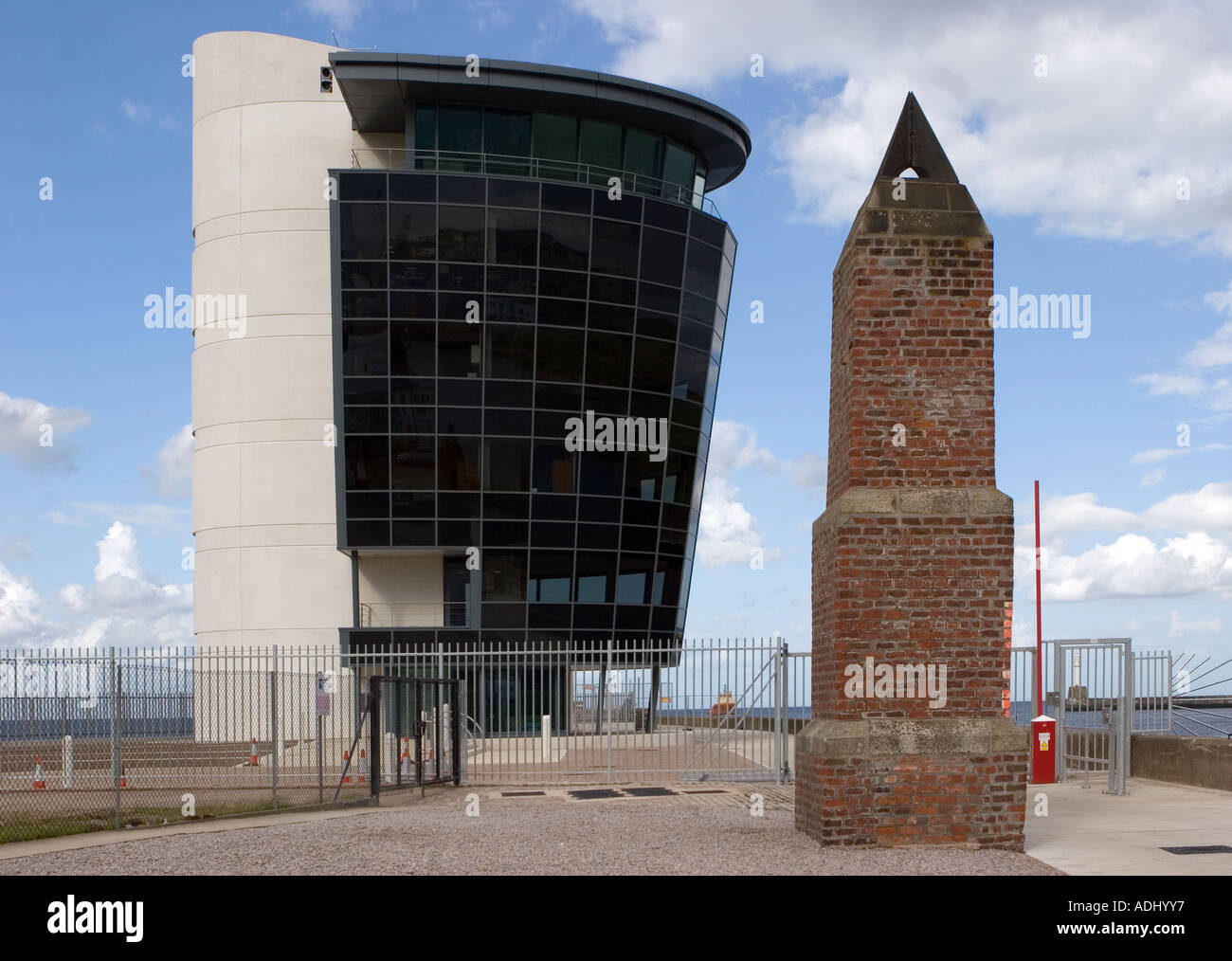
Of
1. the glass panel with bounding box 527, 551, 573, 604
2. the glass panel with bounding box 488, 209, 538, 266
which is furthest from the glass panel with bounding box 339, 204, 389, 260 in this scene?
the glass panel with bounding box 527, 551, 573, 604

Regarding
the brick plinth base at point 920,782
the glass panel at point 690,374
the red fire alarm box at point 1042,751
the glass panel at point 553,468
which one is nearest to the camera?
the brick plinth base at point 920,782

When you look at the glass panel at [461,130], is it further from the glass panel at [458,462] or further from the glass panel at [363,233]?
the glass panel at [458,462]

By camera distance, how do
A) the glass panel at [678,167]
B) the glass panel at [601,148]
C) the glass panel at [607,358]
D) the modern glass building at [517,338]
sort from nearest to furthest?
the modern glass building at [517,338]
the glass panel at [607,358]
the glass panel at [601,148]
the glass panel at [678,167]

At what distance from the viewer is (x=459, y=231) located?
1494 inches

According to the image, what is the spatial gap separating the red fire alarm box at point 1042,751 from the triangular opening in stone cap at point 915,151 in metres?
9.58

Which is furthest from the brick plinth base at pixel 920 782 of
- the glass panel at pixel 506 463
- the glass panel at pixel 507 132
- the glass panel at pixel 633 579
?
the glass panel at pixel 507 132

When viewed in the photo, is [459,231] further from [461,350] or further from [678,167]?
[678,167]

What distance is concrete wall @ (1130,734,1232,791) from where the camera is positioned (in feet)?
57.6

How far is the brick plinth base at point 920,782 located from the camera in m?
11.7

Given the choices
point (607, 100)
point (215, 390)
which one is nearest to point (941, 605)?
point (607, 100)

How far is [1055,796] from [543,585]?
23.3 m

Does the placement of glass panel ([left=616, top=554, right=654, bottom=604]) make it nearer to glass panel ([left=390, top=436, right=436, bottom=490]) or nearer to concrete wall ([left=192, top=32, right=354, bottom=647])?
glass panel ([left=390, top=436, right=436, bottom=490])

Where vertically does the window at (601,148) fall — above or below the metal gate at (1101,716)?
above
